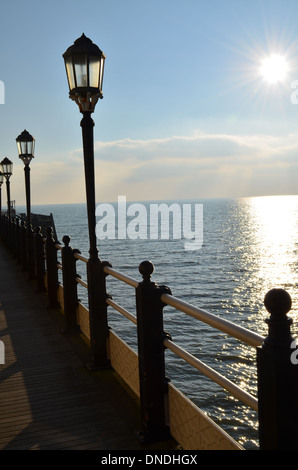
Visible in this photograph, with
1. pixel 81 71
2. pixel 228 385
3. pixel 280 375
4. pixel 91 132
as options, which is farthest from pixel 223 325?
pixel 81 71

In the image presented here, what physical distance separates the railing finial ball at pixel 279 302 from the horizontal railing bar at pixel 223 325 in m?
0.29

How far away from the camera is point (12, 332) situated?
7723 millimetres

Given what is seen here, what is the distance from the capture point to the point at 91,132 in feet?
19.5

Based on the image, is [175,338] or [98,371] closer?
[98,371]

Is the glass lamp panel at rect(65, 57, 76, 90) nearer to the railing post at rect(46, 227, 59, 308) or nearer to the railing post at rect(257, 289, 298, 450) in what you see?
the railing post at rect(46, 227, 59, 308)

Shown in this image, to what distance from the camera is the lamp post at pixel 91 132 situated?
581 centimetres

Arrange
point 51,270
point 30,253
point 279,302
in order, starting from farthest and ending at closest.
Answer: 1. point 30,253
2. point 51,270
3. point 279,302

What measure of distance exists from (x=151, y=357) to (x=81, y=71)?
3.62 m

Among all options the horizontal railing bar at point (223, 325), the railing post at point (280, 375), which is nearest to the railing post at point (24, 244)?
the horizontal railing bar at point (223, 325)

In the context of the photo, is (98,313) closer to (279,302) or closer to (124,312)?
(124,312)
